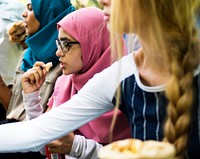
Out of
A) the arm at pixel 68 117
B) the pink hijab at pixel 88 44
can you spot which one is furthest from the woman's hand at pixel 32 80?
the arm at pixel 68 117

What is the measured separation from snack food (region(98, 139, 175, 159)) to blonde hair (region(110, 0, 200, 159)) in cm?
13

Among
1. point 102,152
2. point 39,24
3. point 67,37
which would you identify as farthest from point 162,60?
point 39,24

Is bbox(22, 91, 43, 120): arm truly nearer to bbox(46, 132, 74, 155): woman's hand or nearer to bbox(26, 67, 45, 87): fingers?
bbox(26, 67, 45, 87): fingers

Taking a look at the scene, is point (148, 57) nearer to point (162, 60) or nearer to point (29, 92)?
point (162, 60)

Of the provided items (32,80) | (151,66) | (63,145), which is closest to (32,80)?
(32,80)

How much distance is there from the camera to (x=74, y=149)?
1615 millimetres

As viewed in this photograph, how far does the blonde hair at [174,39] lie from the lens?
0.85m

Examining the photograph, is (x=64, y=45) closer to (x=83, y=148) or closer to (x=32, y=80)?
(x=32, y=80)

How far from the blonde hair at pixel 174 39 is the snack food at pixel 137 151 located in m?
0.13

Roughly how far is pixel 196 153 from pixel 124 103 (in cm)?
25

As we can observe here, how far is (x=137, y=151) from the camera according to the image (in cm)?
72

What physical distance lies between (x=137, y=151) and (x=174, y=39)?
0.32m

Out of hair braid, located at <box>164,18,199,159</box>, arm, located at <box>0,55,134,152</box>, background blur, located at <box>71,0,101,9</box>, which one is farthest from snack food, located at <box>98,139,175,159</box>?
background blur, located at <box>71,0,101,9</box>

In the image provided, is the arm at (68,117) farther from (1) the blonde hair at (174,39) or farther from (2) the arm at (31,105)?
(2) the arm at (31,105)
